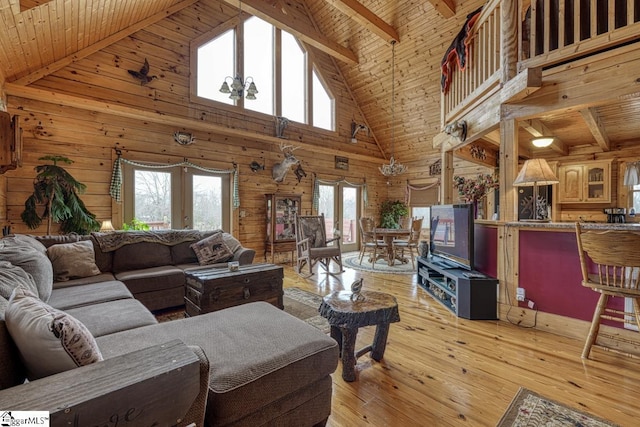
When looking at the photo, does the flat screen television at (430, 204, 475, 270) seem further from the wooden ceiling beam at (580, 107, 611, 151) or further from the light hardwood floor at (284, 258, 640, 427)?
the wooden ceiling beam at (580, 107, 611, 151)

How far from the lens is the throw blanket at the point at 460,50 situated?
12.5ft

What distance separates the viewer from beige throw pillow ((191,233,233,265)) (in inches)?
148

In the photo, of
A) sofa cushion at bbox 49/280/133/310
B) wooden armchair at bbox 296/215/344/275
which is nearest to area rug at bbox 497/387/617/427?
sofa cushion at bbox 49/280/133/310

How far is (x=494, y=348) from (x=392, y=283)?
2120 mm

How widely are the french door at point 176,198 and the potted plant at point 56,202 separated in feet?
2.68

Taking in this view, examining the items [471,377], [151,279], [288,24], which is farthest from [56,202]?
[471,377]

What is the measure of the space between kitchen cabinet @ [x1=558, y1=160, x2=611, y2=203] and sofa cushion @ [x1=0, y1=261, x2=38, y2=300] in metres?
7.57

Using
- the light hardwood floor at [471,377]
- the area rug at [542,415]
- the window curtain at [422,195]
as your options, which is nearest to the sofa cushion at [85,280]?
the light hardwood floor at [471,377]

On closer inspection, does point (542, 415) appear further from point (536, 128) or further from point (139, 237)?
point (139, 237)

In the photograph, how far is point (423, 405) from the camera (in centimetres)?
171

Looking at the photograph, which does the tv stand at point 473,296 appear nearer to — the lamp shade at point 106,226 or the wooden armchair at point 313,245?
the wooden armchair at point 313,245

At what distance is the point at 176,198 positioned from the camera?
511cm

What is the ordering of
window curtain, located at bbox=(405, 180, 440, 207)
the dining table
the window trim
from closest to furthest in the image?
the window trim, the dining table, window curtain, located at bbox=(405, 180, 440, 207)

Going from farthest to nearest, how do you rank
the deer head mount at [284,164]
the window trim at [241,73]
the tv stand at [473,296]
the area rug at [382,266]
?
the deer head mount at [284,164] < the area rug at [382,266] < the window trim at [241,73] < the tv stand at [473,296]
